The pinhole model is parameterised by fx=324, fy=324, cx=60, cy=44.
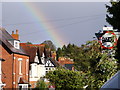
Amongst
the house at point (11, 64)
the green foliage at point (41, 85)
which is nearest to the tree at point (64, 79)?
the green foliage at point (41, 85)

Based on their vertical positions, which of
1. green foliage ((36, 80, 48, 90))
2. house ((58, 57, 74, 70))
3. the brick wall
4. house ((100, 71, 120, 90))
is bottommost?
green foliage ((36, 80, 48, 90))

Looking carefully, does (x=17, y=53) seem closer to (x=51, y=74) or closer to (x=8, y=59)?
(x=8, y=59)

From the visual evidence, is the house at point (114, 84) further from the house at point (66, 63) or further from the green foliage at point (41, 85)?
the house at point (66, 63)

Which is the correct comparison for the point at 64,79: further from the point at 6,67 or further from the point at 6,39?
the point at 6,39

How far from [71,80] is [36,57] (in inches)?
341

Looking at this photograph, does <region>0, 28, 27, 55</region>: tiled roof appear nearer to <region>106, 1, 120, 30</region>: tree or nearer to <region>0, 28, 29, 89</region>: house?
<region>0, 28, 29, 89</region>: house

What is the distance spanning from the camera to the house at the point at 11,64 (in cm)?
3812

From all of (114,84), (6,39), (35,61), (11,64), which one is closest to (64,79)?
(35,61)

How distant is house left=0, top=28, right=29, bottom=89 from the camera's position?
125 feet

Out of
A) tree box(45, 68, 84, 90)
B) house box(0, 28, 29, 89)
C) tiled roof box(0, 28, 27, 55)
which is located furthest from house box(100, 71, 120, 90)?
tree box(45, 68, 84, 90)

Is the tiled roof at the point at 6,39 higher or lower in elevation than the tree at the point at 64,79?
higher

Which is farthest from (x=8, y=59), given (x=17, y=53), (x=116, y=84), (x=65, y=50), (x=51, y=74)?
(x=65, y=50)

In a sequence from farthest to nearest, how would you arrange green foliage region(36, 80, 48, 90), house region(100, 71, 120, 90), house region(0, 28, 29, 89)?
green foliage region(36, 80, 48, 90) → house region(0, 28, 29, 89) → house region(100, 71, 120, 90)

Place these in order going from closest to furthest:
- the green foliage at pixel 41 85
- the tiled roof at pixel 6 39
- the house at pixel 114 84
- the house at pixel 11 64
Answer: the house at pixel 114 84
the house at pixel 11 64
the tiled roof at pixel 6 39
the green foliage at pixel 41 85
